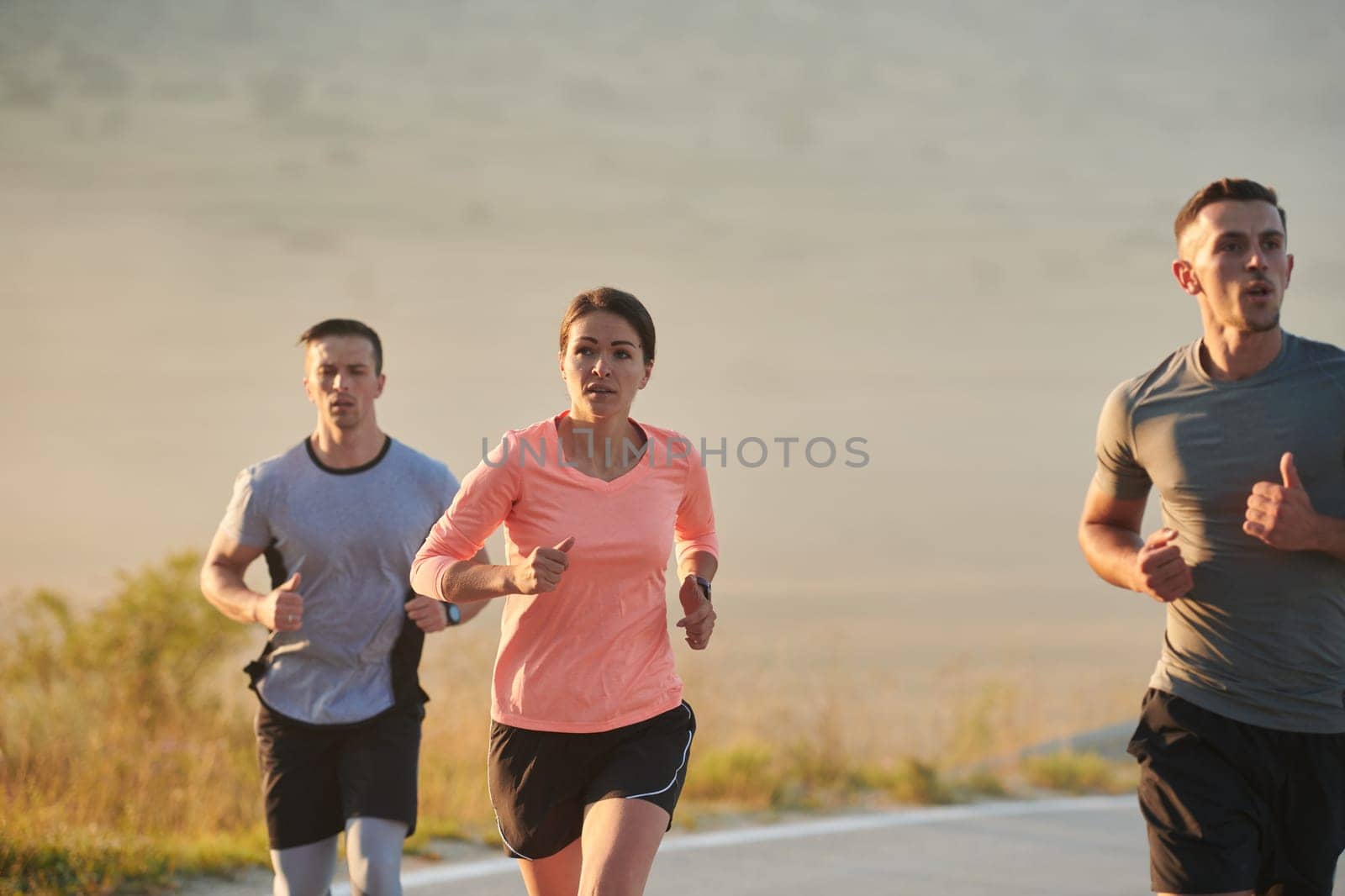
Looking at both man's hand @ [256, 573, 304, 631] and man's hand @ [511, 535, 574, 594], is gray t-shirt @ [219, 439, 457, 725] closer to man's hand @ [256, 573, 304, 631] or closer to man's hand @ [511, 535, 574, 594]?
man's hand @ [256, 573, 304, 631]

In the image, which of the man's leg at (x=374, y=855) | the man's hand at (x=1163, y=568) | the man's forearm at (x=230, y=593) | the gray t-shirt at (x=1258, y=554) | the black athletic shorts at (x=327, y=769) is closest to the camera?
the man's hand at (x=1163, y=568)

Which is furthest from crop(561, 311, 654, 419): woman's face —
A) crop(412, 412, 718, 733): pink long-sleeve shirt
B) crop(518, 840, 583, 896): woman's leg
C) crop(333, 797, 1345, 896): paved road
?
crop(333, 797, 1345, 896): paved road

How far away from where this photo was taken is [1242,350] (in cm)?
379

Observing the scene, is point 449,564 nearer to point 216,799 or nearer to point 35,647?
point 216,799

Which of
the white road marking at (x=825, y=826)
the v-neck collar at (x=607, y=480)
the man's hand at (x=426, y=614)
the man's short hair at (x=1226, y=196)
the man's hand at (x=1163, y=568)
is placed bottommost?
the white road marking at (x=825, y=826)

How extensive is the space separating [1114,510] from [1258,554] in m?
0.49

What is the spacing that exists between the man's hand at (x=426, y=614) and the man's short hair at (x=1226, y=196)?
2628mm

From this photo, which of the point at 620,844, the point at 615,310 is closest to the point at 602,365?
the point at 615,310

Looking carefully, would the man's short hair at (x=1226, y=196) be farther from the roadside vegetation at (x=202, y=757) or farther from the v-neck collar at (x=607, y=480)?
the roadside vegetation at (x=202, y=757)

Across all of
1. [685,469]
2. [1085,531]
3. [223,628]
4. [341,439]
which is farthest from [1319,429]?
[223,628]

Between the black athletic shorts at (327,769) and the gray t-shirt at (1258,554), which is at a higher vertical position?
the gray t-shirt at (1258,554)

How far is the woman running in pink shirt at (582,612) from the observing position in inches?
145

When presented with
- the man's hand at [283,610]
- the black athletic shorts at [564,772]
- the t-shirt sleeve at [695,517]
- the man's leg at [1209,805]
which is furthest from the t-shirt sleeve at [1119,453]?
the man's hand at [283,610]

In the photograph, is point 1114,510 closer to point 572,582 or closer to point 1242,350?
point 1242,350
